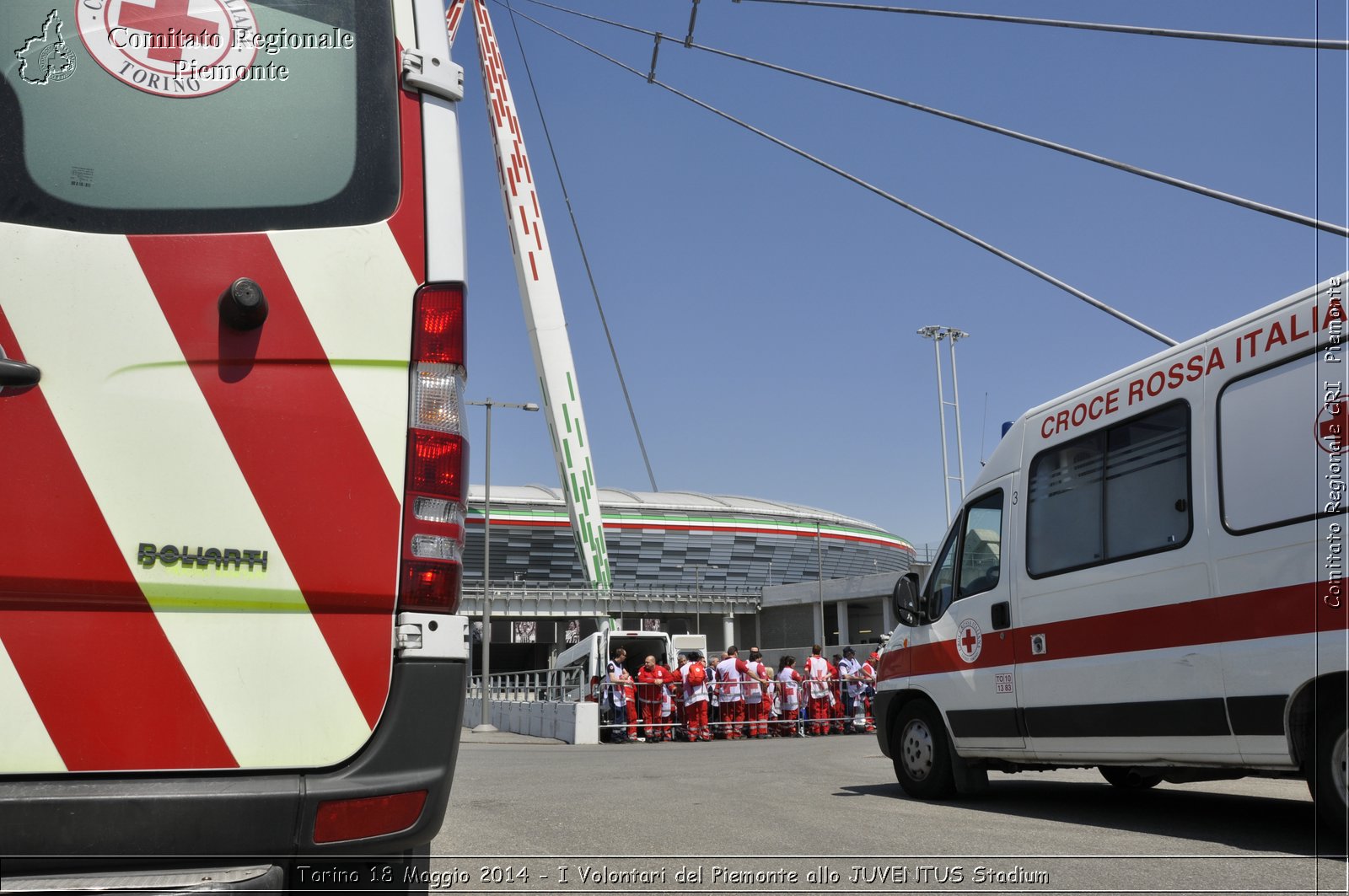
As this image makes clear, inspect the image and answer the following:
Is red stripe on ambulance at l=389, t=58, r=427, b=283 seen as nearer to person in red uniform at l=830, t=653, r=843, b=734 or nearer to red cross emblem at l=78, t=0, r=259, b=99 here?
red cross emblem at l=78, t=0, r=259, b=99

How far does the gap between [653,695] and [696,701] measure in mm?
898

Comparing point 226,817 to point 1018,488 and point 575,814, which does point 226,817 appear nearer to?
point 575,814

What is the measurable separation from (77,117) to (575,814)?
19.1 ft

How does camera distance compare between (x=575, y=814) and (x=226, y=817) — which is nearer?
(x=226, y=817)

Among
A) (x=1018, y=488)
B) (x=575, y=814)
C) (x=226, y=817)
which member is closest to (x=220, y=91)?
(x=226, y=817)

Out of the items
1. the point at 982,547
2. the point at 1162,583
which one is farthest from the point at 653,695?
the point at 1162,583

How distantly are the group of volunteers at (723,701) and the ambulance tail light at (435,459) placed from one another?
17932 mm

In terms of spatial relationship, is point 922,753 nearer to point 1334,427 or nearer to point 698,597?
point 1334,427

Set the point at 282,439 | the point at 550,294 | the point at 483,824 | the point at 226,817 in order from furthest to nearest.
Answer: the point at 550,294 < the point at 483,824 < the point at 282,439 < the point at 226,817

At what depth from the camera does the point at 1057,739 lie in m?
7.22

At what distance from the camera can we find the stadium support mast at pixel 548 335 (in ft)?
101

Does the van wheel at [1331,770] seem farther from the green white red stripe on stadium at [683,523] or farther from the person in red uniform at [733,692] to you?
the green white red stripe on stadium at [683,523]

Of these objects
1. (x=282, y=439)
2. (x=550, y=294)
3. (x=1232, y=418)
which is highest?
(x=550, y=294)

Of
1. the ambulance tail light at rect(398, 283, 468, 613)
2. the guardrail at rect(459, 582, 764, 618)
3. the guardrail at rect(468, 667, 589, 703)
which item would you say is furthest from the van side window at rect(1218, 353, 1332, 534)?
the guardrail at rect(459, 582, 764, 618)
